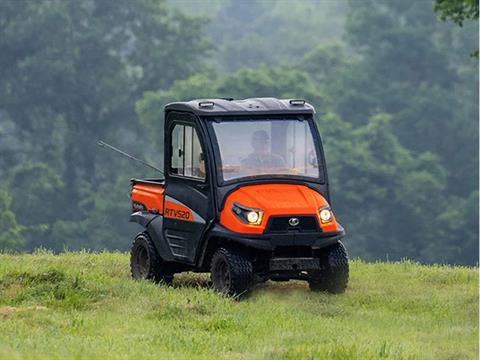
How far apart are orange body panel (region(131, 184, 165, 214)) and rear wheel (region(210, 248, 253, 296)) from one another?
1.64 metres

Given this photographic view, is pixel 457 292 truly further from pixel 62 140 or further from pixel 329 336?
pixel 62 140

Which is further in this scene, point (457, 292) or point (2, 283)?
point (457, 292)

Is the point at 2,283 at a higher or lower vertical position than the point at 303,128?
lower

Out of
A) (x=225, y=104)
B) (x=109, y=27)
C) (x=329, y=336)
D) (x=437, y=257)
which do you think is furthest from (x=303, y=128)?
(x=109, y=27)

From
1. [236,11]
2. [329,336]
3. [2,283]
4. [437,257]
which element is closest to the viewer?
[329,336]

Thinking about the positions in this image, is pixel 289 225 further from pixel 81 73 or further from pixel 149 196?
pixel 81 73

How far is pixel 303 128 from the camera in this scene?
17.0 meters

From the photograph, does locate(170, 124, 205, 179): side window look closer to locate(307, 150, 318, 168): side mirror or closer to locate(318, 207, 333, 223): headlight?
locate(307, 150, 318, 168): side mirror

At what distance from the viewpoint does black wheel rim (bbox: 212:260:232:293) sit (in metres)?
16.1

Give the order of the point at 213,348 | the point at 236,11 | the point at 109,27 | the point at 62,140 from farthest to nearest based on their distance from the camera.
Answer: the point at 236,11, the point at 109,27, the point at 62,140, the point at 213,348

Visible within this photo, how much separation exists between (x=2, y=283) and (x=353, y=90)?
6102 cm

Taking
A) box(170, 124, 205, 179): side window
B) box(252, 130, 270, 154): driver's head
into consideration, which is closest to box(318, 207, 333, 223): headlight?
box(252, 130, 270, 154): driver's head

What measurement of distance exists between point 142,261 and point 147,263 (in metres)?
0.28

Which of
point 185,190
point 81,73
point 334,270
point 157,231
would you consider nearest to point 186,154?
point 185,190
